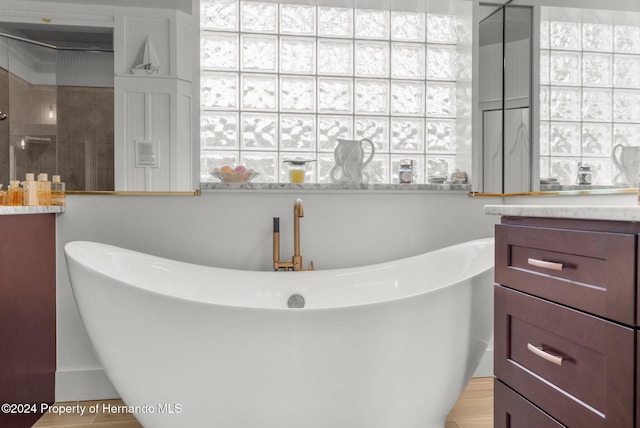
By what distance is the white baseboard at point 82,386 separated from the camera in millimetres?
1934

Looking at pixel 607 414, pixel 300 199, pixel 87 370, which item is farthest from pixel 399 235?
pixel 87 370

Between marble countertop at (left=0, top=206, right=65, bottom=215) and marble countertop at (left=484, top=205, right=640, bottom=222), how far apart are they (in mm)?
1525

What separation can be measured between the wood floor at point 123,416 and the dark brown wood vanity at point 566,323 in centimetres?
59

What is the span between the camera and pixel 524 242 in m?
1.10

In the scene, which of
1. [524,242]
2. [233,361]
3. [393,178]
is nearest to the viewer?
[524,242]

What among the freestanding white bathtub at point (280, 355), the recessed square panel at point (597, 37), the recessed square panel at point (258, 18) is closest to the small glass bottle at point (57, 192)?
the freestanding white bathtub at point (280, 355)

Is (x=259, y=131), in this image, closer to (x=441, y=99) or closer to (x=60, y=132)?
(x=60, y=132)

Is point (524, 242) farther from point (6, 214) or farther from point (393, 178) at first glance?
point (6, 214)

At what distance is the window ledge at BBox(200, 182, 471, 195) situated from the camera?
6.80ft

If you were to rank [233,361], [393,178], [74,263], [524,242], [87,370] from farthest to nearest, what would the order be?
[393,178]
[87,370]
[74,263]
[233,361]
[524,242]

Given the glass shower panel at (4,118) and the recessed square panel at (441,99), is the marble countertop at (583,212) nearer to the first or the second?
the recessed square panel at (441,99)

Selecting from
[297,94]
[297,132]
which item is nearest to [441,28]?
[297,94]

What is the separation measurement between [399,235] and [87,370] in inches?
62.3

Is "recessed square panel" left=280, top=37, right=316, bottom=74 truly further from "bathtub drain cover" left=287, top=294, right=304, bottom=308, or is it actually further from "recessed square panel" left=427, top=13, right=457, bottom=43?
"bathtub drain cover" left=287, top=294, right=304, bottom=308
